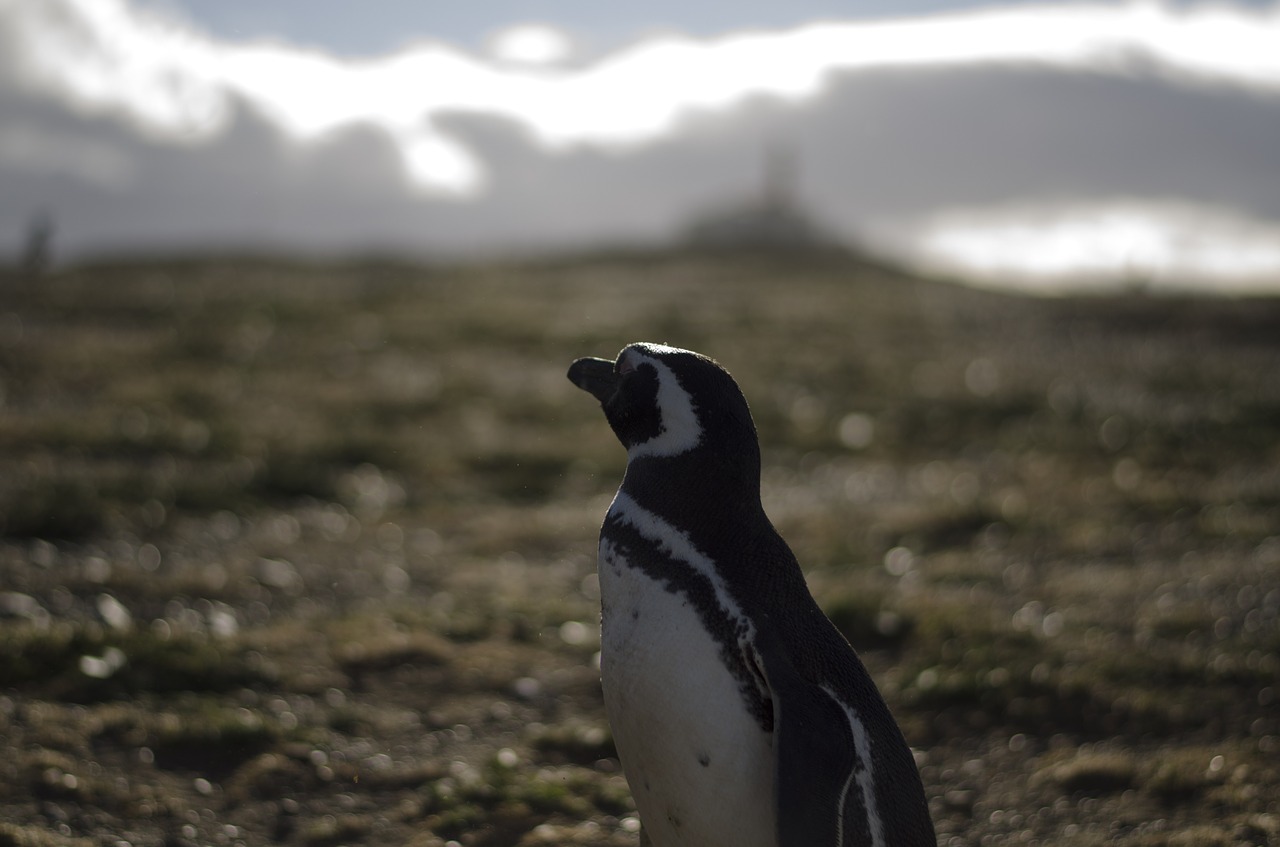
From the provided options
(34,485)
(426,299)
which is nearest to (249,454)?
(34,485)

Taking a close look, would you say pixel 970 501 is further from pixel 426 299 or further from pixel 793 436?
pixel 426 299

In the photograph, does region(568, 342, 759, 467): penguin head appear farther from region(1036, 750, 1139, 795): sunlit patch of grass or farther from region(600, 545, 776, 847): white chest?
region(1036, 750, 1139, 795): sunlit patch of grass

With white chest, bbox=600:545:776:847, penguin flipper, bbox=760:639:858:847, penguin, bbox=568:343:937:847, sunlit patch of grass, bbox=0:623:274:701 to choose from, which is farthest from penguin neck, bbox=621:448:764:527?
sunlit patch of grass, bbox=0:623:274:701

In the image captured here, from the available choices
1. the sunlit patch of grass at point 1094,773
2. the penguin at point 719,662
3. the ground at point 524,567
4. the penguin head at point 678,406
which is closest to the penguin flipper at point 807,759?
the penguin at point 719,662

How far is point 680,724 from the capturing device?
3.43 metres

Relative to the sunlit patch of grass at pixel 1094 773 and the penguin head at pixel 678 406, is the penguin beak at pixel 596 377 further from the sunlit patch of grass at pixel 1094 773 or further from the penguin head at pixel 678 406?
the sunlit patch of grass at pixel 1094 773

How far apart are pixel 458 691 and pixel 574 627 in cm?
122

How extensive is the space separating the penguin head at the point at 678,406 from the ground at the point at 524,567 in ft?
5.95

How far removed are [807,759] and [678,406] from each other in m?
1.14

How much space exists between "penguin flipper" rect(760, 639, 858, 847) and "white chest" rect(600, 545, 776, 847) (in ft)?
0.51

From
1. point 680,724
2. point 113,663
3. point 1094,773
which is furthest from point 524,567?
point 680,724

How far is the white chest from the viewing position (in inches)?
132

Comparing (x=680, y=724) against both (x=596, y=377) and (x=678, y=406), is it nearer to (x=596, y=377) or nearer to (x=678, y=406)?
(x=678, y=406)

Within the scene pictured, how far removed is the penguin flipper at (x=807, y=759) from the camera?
10.1ft
